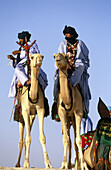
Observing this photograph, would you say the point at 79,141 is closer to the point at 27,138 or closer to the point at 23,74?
the point at 27,138

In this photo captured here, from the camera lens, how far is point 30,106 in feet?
48.4

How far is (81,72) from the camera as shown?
600 inches

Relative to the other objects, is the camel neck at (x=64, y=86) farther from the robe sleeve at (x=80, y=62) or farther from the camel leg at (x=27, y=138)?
the camel leg at (x=27, y=138)

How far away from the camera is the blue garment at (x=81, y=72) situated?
15.1 m

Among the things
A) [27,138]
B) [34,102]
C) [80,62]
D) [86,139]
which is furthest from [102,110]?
[27,138]

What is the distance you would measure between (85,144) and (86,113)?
955 mm

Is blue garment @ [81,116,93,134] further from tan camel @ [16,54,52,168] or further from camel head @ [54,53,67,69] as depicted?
camel head @ [54,53,67,69]

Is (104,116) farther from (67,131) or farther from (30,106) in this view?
(30,106)

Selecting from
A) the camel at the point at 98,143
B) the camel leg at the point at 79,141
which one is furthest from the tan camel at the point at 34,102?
the camel at the point at 98,143

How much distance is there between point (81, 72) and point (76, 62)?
458mm

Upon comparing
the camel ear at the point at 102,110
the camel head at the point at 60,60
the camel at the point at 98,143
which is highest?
the camel head at the point at 60,60

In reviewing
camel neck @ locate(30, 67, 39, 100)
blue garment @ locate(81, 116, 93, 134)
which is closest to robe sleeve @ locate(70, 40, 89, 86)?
camel neck @ locate(30, 67, 39, 100)

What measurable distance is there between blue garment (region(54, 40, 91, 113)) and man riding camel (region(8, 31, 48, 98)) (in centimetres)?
44

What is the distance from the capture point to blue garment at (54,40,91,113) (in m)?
15.1
